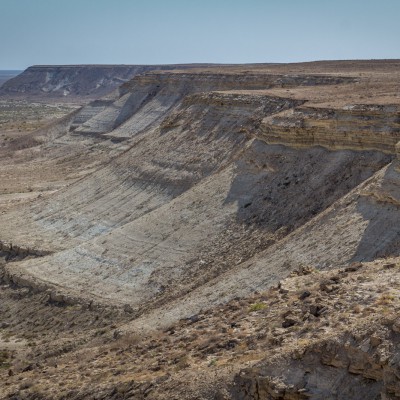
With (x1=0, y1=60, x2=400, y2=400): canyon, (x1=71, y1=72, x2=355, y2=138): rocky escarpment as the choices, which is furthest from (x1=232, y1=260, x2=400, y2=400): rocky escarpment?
(x1=71, y1=72, x2=355, y2=138): rocky escarpment

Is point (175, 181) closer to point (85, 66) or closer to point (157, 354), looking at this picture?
point (157, 354)

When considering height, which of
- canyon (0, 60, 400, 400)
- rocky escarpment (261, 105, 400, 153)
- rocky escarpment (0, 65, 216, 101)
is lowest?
canyon (0, 60, 400, 400)

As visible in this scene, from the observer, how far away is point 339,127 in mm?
26641

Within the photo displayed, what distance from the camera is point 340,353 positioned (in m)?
11.3

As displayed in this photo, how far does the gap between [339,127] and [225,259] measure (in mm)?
6480

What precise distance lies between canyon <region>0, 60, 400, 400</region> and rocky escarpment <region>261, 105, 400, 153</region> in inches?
2.2

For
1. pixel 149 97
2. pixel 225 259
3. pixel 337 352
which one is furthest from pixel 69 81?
pixel 337 352

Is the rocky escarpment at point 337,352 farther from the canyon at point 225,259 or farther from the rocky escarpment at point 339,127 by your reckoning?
the rocky escarpment at point 339,127

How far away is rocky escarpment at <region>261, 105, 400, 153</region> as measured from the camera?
24906 millimetres

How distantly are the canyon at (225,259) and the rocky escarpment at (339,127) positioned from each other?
0.06 m

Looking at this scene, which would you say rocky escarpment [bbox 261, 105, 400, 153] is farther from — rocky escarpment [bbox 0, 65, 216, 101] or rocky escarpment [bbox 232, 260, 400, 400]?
rocky escarpment [bbox 0, 65, 216, 101]

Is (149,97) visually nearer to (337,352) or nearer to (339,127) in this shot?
(339,127)

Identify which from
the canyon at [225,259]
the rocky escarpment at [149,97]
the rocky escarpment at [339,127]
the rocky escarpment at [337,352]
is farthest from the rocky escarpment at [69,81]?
the rocky escarpment at [337,352]

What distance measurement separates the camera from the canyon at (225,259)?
40.5 feet
